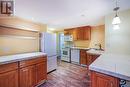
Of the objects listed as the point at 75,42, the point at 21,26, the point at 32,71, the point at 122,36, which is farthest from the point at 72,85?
the point at 75,42

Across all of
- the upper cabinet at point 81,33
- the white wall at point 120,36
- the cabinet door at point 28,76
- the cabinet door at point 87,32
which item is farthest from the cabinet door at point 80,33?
the cabinet door at point 28,76

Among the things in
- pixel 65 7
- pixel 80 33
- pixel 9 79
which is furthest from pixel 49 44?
pixel 80 33

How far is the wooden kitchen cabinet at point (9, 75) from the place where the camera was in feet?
5.85

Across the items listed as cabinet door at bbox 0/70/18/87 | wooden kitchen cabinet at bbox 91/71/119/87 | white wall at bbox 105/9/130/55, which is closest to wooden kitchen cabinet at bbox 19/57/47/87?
cabinet door at bbox 0/70/18/87

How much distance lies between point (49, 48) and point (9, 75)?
6.23 ft

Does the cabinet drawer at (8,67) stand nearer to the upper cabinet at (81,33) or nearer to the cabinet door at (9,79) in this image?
the cabinet door at (9,79)

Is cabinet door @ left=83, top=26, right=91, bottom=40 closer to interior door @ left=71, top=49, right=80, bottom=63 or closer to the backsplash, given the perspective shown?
the backsplash

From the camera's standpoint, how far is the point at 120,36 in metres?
2.60

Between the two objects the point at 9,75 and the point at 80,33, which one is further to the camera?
the point at 80,33

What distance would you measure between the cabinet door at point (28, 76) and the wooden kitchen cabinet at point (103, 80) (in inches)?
65.1

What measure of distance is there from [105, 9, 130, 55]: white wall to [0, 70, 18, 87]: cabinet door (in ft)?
8.88

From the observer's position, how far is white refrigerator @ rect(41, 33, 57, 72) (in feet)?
11.3

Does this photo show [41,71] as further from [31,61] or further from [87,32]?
[87,32]

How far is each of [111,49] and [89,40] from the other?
236 cm
